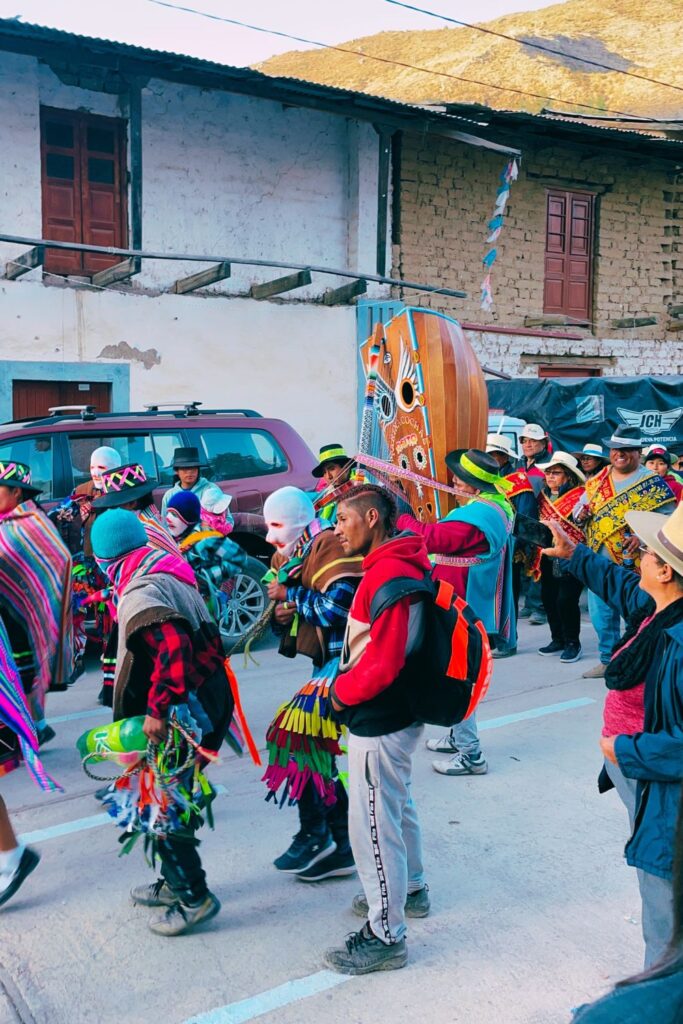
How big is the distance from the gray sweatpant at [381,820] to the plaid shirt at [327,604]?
1.85 feet

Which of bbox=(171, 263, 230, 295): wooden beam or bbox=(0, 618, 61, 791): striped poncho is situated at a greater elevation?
bbox=(171, 263, 230, 295): wooden beam

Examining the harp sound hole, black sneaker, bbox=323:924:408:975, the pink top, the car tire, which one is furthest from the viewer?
the car tire

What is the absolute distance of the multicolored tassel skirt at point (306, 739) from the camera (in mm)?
3770

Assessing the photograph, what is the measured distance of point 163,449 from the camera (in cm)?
815

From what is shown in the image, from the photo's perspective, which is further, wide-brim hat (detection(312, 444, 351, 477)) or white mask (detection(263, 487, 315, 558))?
wide-brim hat (detection(312, 444, 351, 477))

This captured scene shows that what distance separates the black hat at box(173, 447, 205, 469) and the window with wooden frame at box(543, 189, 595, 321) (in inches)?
429

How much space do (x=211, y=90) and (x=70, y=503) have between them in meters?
8.30

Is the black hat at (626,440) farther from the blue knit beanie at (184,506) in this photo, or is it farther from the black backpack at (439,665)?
the black backpack at (439,665)

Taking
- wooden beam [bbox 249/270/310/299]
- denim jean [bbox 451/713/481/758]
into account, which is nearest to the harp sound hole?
denim jean [bbox 451/713/481/758]

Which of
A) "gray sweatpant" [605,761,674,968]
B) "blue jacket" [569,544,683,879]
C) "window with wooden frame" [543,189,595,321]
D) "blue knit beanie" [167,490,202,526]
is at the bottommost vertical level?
"gray sweatpant" [605,761,674,968]

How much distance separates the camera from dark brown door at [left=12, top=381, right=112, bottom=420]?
39.3ft

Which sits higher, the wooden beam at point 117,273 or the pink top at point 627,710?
the wooden beam at point 117,273

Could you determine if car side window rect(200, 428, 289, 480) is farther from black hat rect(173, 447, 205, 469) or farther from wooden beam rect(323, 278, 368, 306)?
wooden beam rect(323, 278, 368, 306)

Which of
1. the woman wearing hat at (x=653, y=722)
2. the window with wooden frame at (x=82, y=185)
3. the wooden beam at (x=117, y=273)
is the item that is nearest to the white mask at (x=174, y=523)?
the woman wearing hat at (x=653, y=722)
